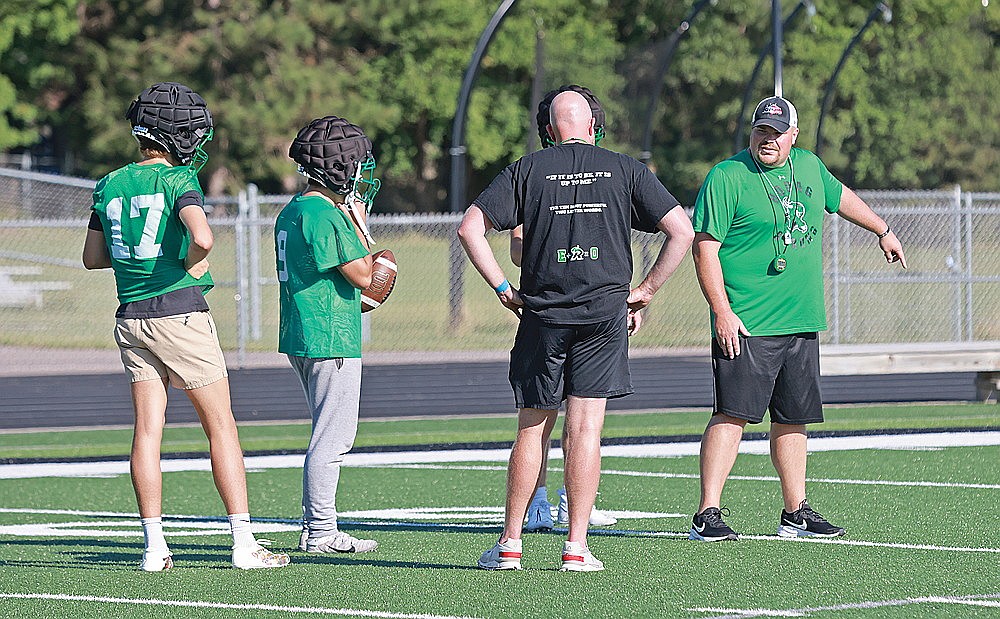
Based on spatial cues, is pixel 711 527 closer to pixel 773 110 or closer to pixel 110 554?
pixel 773 110

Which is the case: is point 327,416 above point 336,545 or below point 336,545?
above

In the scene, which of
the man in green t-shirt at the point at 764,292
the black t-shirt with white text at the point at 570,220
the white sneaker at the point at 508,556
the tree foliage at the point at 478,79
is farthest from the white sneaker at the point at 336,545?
the tree foliage at the point at 478,79

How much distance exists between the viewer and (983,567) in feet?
21.3

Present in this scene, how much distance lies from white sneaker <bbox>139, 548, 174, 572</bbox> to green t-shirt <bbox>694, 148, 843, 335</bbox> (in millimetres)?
2810

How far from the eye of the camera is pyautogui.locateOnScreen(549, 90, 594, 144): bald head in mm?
6672

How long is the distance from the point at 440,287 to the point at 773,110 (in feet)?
79.8

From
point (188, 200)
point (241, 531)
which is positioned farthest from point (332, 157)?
point (241, 531)

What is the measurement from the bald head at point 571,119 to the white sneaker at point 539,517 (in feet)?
6.76

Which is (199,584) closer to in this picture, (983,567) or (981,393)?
(983,567)

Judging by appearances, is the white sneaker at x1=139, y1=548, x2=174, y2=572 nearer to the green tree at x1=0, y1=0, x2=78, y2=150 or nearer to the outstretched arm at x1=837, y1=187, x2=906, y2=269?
the outstretched arm at x1=837, y1=187, x2=906, y2=269

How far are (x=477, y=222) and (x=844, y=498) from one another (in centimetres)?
340

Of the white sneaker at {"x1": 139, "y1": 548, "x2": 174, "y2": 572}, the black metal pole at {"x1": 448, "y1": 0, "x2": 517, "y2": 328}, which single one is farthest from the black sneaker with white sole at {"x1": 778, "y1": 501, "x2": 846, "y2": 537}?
the black metal pole at {"x1": 448, "y1": 0, "x2": 517, "y2": 328}

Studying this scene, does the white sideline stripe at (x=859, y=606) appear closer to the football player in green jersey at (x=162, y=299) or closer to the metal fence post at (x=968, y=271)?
the football player in green jersey at (x=162, y=299)

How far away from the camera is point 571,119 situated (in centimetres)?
668
